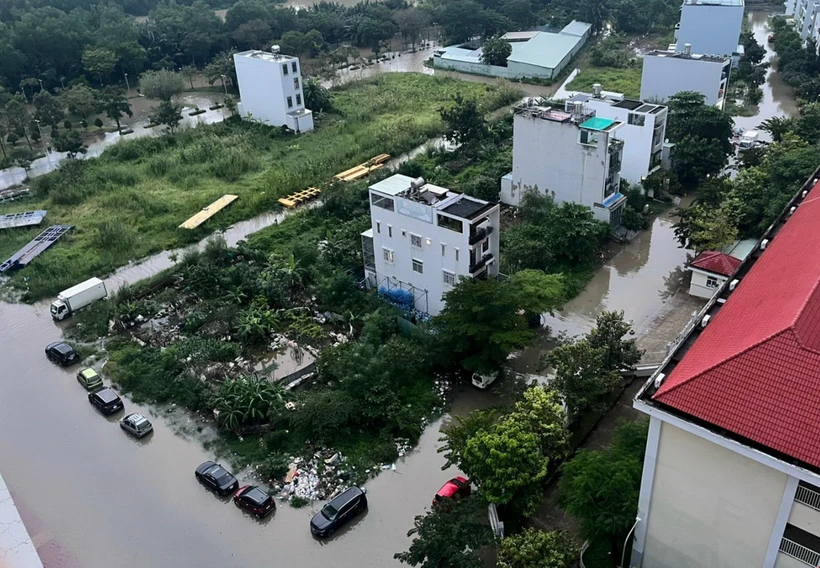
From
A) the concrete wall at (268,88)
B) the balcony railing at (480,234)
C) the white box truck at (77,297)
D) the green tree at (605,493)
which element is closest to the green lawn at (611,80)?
the concrete wall at (268,88)

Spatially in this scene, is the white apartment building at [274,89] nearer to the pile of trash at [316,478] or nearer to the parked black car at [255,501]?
the pile of trash at [316,478]

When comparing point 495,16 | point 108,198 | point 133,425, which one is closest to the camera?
point 133,425

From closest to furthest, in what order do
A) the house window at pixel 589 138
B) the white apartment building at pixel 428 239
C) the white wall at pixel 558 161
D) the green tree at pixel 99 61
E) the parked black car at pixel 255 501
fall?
the parked black car at pixel 255 501 → the white apartment building at pixel 428 239 → the house window at pixel 589 138 → the white wall at pixel 558 161 → the green tree at pixel 99 61

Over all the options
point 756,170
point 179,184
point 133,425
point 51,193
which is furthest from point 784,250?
point 51,193

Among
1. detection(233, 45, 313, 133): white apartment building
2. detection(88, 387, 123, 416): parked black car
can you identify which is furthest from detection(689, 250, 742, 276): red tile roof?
detection(233, 45, 313, 133): white apartment building

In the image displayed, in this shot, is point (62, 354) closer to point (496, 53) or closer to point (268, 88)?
point (268, 88)

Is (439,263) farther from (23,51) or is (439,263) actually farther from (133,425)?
(23,51)

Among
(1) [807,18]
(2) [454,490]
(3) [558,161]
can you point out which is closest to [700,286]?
(3) [558,161]
